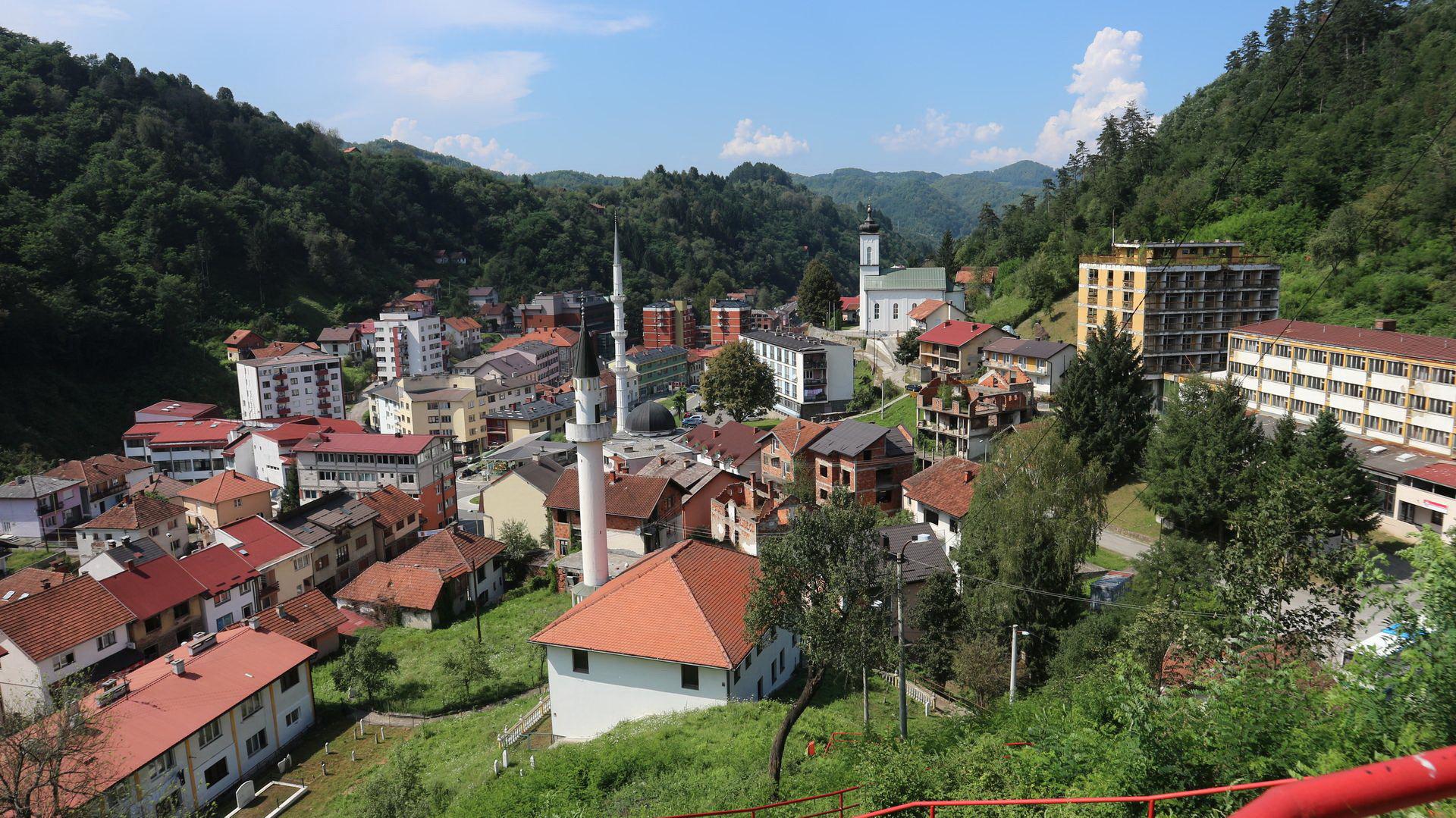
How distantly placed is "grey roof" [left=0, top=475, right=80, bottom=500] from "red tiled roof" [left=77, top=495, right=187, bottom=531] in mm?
6918

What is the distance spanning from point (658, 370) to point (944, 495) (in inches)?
2093

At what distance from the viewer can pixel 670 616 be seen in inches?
745

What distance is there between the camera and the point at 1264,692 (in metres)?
9.09

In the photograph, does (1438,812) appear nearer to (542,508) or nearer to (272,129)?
(542,508)

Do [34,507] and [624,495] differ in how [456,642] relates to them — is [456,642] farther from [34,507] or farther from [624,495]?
[34,507]

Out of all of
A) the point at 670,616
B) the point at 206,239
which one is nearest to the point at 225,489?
the point at 670,616

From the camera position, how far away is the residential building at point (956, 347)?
1903 inches

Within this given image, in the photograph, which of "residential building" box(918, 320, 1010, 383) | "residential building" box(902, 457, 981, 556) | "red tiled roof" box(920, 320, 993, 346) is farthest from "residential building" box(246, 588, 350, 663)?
"red tiled roof" box(920, 320, 993, 346)

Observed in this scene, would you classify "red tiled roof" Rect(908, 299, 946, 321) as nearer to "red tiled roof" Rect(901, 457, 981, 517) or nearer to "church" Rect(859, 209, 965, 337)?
"church" Rect(859, 209, 965, 337)

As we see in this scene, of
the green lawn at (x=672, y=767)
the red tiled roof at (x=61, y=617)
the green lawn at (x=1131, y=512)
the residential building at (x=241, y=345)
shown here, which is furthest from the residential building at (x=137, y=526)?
the green lawn at (x=1131, y=512)

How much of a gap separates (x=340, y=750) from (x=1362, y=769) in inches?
983

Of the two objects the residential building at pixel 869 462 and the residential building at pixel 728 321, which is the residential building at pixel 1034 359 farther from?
the residential building at pixel 728 321

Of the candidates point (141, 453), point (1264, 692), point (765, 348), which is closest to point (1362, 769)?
point (1264, 692)

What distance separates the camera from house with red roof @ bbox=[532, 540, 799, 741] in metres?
18.1
